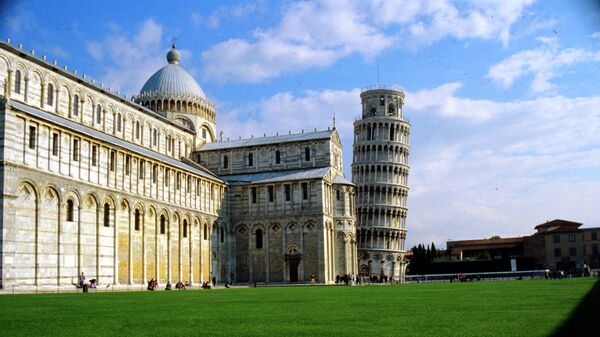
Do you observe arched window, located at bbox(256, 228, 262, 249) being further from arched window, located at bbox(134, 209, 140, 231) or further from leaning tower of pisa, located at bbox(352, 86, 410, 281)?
leaning tower of pisa, located at bbox(352, 86, 410, 281)

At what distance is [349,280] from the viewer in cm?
5928

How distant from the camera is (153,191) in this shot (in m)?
50.4

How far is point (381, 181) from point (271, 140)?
101ft

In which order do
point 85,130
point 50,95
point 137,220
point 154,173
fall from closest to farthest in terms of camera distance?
point 85,130 < point 50,95 < point 137,220 < point 154,173

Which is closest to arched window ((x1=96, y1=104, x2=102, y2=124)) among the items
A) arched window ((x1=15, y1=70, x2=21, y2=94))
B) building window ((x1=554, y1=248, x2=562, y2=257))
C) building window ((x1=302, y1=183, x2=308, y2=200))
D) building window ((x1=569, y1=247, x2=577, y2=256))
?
arched window ((x1=15, y1=70, x2=21, y2=94))

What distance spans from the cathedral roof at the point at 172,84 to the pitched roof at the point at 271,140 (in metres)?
6.02

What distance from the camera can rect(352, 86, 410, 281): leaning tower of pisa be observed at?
94.3m

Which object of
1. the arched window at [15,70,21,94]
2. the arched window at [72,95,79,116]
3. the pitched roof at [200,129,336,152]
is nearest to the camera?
the arched window at [15,70,21,94]

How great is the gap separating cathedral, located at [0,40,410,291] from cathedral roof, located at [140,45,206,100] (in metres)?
0.15

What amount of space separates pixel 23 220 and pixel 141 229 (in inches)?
511

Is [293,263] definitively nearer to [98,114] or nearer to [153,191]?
[153,191]

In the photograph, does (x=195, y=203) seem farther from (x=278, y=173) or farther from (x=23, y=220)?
(x=23, y=220)

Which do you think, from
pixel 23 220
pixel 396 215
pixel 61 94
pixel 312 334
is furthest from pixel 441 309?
pixel 396 215

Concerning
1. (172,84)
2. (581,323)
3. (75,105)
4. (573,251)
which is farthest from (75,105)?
(573,251)
